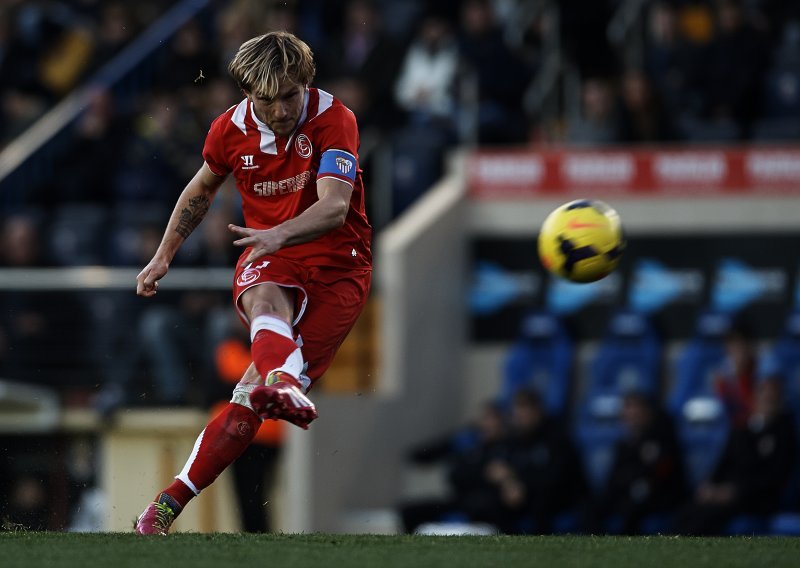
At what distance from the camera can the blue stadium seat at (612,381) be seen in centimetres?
1249

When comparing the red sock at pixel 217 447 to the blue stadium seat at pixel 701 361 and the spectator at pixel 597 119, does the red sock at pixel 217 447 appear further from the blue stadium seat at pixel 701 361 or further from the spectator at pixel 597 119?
the spectator at pixel 597 119

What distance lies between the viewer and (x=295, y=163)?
6.86 m

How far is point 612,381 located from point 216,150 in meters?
6.42

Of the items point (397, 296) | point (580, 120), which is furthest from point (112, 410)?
point (580, 120)

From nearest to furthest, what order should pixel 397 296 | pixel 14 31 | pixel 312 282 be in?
1. pixel 312 282
2. pixel 397 296
3. pixel 14 31

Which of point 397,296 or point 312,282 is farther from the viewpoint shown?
point 397,296

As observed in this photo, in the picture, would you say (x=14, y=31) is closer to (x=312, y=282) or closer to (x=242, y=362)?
(x=242, y=362)

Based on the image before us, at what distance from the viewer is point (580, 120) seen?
1428cm

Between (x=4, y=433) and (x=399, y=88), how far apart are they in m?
4.74

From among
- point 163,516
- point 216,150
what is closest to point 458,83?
point 216,150

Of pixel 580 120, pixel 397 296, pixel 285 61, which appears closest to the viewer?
pixel 285 61

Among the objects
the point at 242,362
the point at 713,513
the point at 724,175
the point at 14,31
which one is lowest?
the point at 713,513

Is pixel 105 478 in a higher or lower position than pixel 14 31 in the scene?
lower

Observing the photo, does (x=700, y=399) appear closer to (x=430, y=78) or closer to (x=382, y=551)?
(x=430, y=78)
